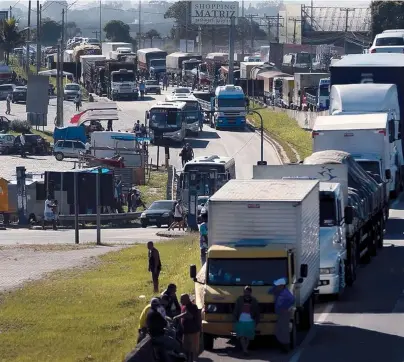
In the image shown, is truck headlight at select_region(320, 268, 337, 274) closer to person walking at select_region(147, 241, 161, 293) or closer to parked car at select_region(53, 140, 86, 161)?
person walking at select_region(147, 241, 161, 293)

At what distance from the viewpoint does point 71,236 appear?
4353 cm

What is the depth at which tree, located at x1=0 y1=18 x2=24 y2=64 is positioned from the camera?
13625 centimetres

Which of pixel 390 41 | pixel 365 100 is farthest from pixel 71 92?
pixel 365 100

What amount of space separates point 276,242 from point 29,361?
15.0 feet

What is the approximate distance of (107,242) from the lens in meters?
41.0

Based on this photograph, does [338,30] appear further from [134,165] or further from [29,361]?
[29,361]

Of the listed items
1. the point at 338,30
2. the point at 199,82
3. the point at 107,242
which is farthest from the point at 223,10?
the point at 107,242

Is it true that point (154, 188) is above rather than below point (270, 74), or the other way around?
below

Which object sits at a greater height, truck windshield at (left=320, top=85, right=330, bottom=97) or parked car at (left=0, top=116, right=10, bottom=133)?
truck windshield at (left=320, top=85, right=330, bottom=97)

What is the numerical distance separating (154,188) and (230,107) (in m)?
22.8

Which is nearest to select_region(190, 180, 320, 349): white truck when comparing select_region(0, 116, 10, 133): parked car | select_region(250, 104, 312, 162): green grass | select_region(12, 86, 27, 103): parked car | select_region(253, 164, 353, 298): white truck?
select_region(253, 164, 353, 298): white truck

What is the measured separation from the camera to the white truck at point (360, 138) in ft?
118

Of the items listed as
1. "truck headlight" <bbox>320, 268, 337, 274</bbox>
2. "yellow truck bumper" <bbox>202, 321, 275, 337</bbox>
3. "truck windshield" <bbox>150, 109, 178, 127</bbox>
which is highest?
"yellow truck bumper" <bbox>202, 321, 275, 337</bbox>

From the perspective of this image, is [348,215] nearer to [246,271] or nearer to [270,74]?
[246,271]
